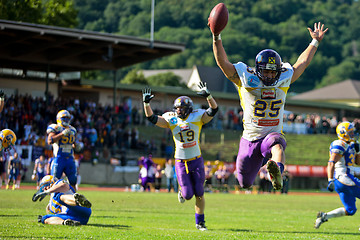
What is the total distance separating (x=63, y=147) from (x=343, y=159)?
5.87 m

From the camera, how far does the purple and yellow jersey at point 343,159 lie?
34.2 feet

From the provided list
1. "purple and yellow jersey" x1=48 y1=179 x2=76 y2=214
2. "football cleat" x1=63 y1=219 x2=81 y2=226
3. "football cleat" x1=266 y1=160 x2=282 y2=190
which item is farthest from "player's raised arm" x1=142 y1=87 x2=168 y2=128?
"football cleat" x1=266 y1=160 x2=282 y2=190

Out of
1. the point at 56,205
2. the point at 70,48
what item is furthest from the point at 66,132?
the point at 70,48

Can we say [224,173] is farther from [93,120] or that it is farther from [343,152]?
[343,152]

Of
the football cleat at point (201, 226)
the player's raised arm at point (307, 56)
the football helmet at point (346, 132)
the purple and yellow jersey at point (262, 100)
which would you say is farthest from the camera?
the football helmet at point (346, 132)

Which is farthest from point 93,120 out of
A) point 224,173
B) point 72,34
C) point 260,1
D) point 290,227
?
point 260,1

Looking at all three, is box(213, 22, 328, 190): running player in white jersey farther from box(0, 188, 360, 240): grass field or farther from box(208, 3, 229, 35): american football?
box(0, 188, 360, 240): grass field

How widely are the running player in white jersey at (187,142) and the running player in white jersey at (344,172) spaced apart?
7.60 feet

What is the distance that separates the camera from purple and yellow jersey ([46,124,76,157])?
41.2 ft

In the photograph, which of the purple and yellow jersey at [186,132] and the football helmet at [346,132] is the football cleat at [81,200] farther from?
the football helmet at [346,132]

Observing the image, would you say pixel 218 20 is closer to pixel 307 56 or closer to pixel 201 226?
pixel 307 56

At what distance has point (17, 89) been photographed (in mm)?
35375

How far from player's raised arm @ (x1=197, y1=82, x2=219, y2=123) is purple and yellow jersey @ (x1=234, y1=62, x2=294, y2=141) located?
64.4 inches

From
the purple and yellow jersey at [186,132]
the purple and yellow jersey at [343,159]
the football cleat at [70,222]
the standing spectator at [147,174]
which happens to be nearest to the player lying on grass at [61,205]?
the football cleat at [70,222]
